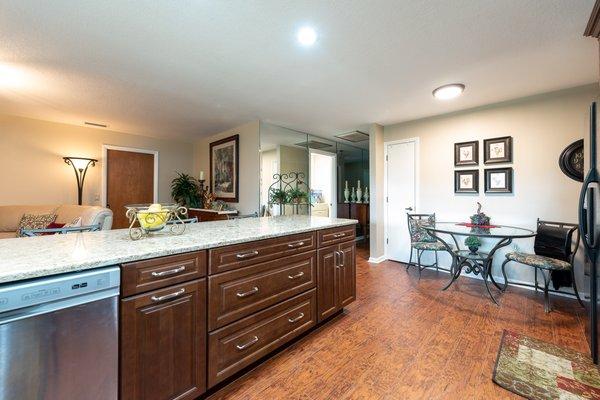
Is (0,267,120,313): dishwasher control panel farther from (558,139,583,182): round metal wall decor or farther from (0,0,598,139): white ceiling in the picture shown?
(558,139,583,182): round metal wall decor

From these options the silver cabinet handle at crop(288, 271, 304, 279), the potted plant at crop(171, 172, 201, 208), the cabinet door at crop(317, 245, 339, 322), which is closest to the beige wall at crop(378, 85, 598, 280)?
the cabinet door at crop(317, 245, 339, 322)

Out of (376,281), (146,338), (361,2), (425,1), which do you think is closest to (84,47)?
(361,2)

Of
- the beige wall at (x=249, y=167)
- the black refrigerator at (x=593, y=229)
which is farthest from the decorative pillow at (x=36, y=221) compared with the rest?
the black refrigerator at (x=593, y=229)

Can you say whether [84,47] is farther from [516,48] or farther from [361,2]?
[516,48]

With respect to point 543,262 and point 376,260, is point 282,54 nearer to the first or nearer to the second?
point 543,262

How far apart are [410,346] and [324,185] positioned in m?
4.11

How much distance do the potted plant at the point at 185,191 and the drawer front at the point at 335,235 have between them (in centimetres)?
401

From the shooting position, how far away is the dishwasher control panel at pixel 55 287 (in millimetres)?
862

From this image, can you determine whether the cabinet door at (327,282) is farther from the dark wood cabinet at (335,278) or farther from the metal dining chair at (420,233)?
the metal dining chair at (420,233)

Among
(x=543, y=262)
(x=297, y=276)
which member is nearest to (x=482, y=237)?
(x=543, y=262)

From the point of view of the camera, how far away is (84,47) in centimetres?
205

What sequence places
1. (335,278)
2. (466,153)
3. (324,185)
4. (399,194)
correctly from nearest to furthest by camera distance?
(335,278)
(466,153)
(399,194)
(324,185)

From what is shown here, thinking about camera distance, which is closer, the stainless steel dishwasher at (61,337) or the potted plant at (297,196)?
the stainless steel dishwasher at (61,337)

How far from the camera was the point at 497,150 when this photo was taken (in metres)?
3.34
